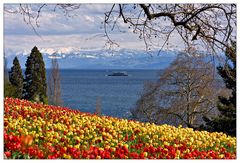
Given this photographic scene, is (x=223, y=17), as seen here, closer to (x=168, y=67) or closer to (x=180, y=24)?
(x=180, y=24)

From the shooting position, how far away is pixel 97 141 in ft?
19.4

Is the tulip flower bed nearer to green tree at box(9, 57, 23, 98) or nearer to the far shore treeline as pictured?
the far shore treeline

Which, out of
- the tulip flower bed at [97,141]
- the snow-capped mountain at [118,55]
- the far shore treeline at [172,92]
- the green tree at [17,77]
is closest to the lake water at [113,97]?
the snow-capped mountain at [118,55]

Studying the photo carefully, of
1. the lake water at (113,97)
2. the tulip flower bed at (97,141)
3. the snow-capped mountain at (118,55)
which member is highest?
the snow-capped mountain at (118,55)

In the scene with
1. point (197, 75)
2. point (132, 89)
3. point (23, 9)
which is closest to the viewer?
point (23, 9)

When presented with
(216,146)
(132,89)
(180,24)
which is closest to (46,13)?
(180,24)

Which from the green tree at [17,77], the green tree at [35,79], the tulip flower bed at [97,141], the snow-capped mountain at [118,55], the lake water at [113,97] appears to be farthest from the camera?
the lake water at [113,97]

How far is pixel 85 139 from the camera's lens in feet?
19.6

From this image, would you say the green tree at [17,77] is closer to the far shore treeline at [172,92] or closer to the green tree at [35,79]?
the far shore treeline at [172,92]

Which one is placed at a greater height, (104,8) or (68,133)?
(104,8)

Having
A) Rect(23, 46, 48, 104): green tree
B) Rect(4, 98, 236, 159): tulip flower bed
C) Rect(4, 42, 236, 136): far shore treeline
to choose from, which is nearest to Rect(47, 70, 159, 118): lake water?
Rect(4, 42, 236, 136): far shore treeline

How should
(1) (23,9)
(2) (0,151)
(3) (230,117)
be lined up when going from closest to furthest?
(2) (0,151) < (1) (23,9) < (3) (230,117)

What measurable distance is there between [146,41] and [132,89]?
30.8 m

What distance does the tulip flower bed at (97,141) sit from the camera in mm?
4793
